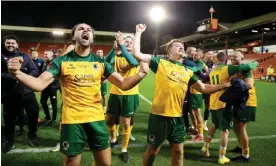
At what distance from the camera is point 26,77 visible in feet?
8.09

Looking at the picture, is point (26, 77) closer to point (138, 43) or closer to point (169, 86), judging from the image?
point (138, 43)

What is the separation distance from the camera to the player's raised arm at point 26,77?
7.58ft

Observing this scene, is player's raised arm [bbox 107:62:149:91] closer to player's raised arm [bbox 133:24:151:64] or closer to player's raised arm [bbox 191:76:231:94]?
player's raised arm [bbox 133:24:151:64]

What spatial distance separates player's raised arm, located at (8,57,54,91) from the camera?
2.31 metres

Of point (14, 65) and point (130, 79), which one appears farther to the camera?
point (130, 79)

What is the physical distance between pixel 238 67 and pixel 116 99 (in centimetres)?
226

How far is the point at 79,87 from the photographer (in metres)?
2.88

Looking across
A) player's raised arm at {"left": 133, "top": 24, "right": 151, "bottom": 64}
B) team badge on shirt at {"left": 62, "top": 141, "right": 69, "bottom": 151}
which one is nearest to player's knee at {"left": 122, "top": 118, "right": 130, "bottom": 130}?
player's raised arm at {"left": 133, "top": 24, "right": 151, "bottom": 64}

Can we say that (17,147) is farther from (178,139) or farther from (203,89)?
(203,89)

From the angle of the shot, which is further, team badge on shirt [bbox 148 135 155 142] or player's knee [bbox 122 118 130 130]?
player's knee [bbox 122 118 130 130]

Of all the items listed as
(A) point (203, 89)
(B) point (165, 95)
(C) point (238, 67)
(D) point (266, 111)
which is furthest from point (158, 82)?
(D) point (266, 111)

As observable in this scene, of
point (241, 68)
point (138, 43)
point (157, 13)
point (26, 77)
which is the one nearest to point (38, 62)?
point (138, 43)

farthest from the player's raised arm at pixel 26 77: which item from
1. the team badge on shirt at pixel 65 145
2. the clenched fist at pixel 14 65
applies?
the team badge on shirt at pixel 65 145

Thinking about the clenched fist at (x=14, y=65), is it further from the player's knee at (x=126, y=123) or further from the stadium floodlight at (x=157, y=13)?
the stadium floodlight at (x=157, y=13)
